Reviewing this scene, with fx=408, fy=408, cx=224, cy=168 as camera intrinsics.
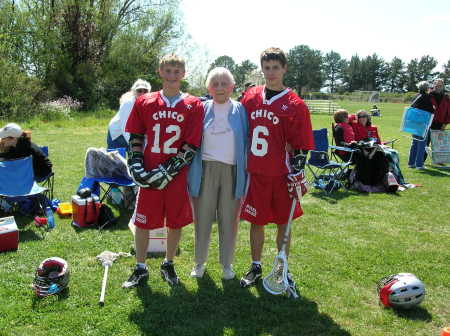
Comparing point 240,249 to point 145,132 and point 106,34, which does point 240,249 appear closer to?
point 145,132

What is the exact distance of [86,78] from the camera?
2611 cm

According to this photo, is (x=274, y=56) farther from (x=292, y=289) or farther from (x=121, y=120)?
(x=121, y=120)

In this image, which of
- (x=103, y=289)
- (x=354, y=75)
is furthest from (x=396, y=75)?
(x=103, y=289)

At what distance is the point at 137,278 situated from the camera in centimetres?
359

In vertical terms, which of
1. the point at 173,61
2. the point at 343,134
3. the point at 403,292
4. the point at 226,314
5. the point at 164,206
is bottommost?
the point at 226,314

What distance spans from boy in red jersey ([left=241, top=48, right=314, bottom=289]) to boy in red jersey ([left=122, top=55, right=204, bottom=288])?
0.49 metres

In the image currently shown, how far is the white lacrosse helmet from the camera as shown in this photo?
3.26m

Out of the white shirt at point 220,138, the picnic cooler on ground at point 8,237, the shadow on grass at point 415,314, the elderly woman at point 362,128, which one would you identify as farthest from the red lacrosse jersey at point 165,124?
the elderly woman at point 362,128

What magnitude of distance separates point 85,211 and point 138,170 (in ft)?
6.75

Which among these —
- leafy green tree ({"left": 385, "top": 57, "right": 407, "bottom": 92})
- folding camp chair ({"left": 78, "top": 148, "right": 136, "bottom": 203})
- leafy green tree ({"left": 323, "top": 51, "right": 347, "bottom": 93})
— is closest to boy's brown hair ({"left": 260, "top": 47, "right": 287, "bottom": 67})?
folding camp chair ({"left": 78, "top": 148, "right": 136, "bottom": 203})

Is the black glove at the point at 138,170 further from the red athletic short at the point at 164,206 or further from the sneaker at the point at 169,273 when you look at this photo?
the sneaker at the point at 169,273

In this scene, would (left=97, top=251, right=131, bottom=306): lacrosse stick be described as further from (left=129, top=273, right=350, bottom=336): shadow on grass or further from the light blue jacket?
the light blue jacket

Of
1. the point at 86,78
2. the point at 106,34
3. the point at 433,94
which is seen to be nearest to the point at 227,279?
the point at 433,94

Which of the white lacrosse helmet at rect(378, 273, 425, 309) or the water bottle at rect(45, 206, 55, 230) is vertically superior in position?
the white lacrosse helmet at rect(378, 273, 425, 309)
